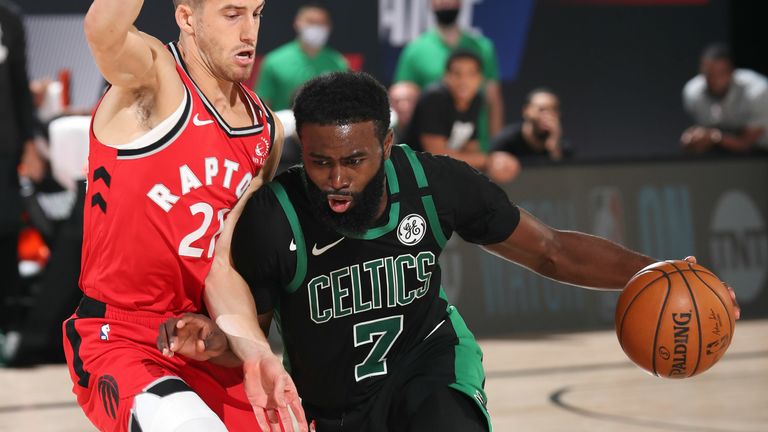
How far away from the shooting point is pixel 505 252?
418cm

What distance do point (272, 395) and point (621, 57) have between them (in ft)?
35.3

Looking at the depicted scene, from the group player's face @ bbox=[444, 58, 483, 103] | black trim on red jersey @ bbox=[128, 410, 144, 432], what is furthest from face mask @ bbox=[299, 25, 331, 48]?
black trim on red jersey @ bbox=[128, 410, 144, 432]

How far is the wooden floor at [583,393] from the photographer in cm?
640

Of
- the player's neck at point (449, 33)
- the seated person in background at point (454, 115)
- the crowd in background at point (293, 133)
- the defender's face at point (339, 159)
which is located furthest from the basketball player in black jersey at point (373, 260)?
the player's neck at point (449, 33)

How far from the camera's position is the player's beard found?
12.2 feet

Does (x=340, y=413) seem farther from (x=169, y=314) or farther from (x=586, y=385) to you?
(x=586, y=385)

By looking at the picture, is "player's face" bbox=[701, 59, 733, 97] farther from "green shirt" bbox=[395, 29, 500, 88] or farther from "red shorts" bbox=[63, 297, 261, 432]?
"red shorts" bbox=[63, 297, 261, 432]

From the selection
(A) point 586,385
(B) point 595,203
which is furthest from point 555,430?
(B) point 595,203

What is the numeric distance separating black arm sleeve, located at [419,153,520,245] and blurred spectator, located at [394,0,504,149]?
20.4ft

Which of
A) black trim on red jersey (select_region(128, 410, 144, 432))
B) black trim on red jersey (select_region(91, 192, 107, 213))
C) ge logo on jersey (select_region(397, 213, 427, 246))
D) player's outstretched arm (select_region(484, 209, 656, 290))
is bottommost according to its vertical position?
black trim on red jersey (select_region(128, 410, 144, 432))

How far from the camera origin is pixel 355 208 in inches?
147

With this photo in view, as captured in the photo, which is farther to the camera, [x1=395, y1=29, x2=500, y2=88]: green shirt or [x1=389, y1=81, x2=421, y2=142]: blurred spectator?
[x1=395, y1=29, x2=500, y2=88]: green shirt

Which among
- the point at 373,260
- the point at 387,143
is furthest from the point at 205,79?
the point at 373,260

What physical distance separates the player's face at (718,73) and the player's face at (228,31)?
797 cm
